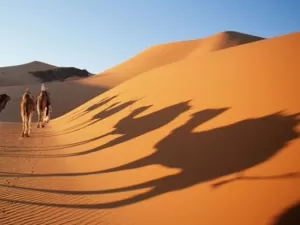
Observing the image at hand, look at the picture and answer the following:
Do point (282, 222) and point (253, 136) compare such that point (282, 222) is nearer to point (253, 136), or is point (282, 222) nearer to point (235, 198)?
point (235, 198)

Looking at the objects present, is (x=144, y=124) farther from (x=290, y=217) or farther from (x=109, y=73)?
(x=109, y=73)

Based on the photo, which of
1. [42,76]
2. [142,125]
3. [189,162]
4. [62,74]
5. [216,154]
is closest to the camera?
[216,154]

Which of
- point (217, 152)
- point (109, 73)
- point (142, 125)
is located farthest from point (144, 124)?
point (109, 73)

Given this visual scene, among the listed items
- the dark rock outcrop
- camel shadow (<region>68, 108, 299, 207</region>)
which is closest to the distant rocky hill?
the dark rock outcrop

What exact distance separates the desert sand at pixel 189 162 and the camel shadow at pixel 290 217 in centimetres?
1

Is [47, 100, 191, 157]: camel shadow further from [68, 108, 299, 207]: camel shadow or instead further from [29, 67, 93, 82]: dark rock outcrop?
[29, 67, 93, 82]: dark rock outcrop

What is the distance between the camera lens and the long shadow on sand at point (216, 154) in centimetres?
669

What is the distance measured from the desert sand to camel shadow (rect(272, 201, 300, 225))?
0.01 meters

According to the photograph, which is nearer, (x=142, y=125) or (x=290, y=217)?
(x=290, y=217)

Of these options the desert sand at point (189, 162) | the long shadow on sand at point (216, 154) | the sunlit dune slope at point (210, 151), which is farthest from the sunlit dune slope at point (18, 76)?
the long shadow on sand at point (216, 154)

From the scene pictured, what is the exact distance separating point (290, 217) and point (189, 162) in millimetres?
3162

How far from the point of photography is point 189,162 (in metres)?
7.82

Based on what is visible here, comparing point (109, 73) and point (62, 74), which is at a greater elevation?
point (62, 74)

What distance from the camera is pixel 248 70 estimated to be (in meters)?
11.7
